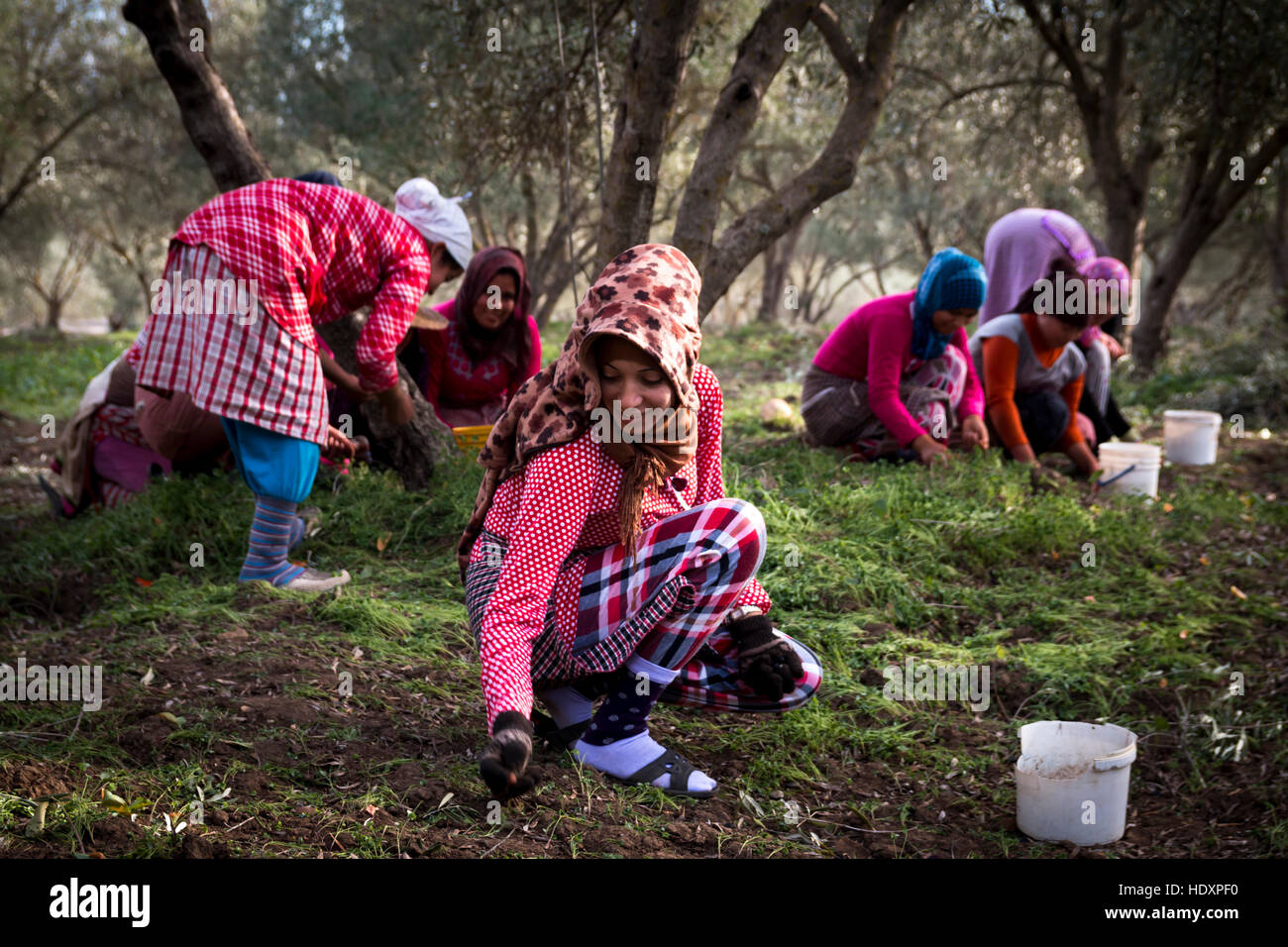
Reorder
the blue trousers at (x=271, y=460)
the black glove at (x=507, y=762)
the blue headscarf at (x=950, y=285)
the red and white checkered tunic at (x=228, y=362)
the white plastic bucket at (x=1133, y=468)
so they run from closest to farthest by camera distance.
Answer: the black glove at (x=507, y=762), the red and white checkered tunic at (x=228, y=362), the blue trousers at (x=271, y=460), the blue headscarf at (x=950, y=285), the white plastic bucket at (x=1133, y=468)

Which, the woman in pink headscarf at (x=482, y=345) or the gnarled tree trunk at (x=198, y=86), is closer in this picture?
the gnarled tree trunk at (x=198, y=86)

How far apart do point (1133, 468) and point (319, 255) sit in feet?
12.9

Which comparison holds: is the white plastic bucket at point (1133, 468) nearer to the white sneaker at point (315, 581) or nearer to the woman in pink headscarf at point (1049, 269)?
the woman in pink headscarf at point (1049, 269)

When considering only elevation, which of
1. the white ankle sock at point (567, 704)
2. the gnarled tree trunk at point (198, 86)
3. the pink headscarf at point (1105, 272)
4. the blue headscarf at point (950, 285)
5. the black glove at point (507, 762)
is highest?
the gnarled tree trunk at point (198, 86)

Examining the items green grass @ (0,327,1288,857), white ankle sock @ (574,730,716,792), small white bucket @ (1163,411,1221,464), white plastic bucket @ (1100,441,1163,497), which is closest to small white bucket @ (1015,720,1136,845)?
green grass @ (0,327,1288,857)

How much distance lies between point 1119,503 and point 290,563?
12.4 feet

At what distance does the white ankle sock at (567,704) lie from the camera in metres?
2.56

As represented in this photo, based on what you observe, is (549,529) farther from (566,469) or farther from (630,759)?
(630,759)

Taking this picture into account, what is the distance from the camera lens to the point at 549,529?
220 cm

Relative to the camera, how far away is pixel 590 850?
2.14m

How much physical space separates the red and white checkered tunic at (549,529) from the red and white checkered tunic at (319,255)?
1361 millimetres

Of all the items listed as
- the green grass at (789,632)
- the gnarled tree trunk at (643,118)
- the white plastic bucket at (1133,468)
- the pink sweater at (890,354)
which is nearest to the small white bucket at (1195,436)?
the green grass at (789,632)

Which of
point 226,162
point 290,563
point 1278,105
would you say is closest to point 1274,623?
point 290,563

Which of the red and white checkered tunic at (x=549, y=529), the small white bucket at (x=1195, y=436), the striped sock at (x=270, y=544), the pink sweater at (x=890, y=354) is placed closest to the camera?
the red and white checkered tunic at (x=549, y=529)
